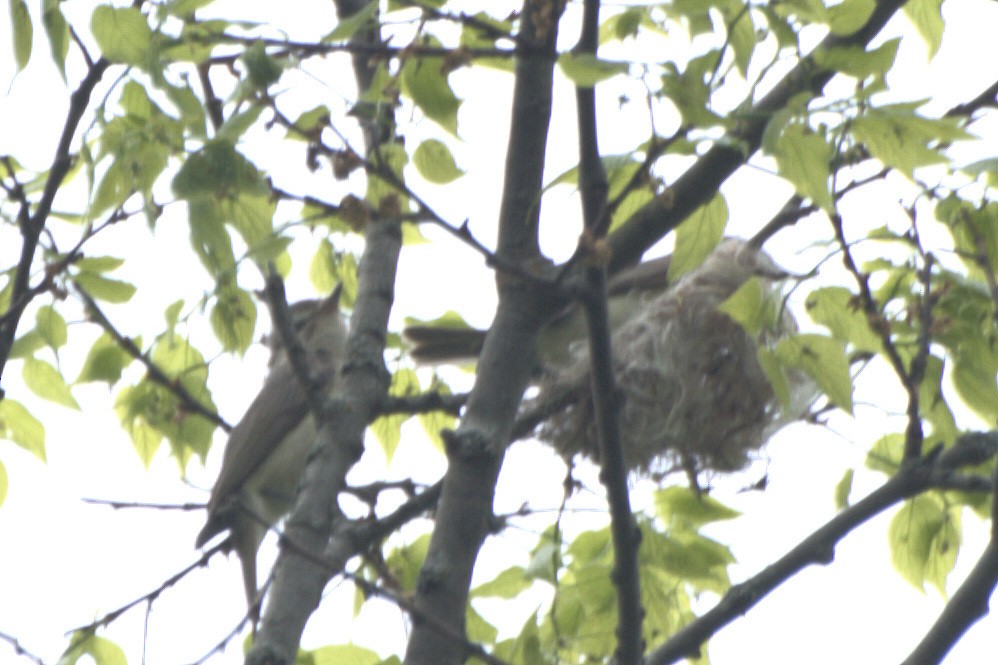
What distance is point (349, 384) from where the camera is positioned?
381 cm

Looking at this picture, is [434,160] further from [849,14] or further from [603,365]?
[849,14]

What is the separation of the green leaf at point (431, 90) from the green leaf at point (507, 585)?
1207 millimetres

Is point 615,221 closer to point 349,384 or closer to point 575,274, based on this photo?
point 575,274

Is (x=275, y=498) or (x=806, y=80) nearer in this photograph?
(x=806, y=80)

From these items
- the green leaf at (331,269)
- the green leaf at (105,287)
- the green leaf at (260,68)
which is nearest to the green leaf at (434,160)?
the green leaf at (260,68)

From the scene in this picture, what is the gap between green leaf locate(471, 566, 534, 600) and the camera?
339cm

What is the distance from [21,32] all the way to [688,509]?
190 centimetres

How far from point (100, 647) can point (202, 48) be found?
1.55 m

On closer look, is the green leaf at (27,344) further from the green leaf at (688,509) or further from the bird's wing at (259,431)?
the bird's wing at (259,431)

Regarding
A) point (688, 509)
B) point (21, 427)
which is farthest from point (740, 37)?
point (21, 427)

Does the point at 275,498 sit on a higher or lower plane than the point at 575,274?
higher

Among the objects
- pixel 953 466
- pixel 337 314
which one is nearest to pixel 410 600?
pixel 953 466

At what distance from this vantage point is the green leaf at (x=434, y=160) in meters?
3.08

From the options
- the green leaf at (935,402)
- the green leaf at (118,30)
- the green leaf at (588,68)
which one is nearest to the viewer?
the green leaf at (588,68)
